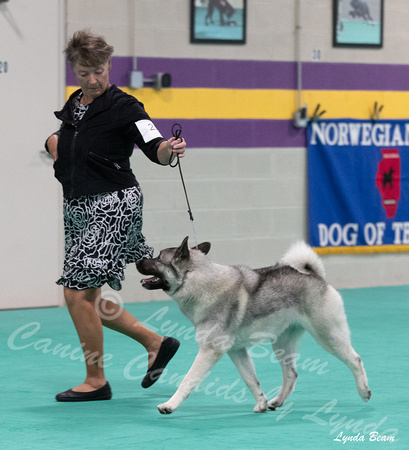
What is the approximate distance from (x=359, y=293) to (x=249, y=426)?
434 centimetres

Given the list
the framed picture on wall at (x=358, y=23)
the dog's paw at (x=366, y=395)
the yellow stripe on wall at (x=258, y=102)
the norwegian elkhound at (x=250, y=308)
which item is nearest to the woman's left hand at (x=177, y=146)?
the norwegian elkhound at (x=250, y=308)

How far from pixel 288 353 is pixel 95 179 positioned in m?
1.16

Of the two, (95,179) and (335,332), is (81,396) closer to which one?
(95,179)

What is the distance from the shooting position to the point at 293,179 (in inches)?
312

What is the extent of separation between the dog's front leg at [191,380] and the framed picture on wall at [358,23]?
15.9ft

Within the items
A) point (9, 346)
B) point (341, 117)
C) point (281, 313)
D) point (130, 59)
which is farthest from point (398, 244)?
point (281, 313)

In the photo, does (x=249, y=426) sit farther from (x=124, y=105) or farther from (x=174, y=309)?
(x=174, y=309)

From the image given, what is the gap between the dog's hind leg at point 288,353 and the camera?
4.09 m

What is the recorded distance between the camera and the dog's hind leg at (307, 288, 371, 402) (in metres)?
3.96

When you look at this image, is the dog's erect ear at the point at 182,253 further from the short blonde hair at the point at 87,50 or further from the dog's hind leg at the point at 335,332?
the short blonde hair at the point at 87,50

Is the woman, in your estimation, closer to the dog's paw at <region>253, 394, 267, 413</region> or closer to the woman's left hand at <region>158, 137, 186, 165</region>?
the woman's left hand at <region>158, 137, 186, 165</region>

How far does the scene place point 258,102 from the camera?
772cm

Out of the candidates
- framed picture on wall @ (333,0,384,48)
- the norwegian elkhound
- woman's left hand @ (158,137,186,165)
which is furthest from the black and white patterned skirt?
framed picture on wall @ (333,0,384,48)

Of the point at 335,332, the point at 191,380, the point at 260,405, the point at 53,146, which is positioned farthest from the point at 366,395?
the point at 53,146
